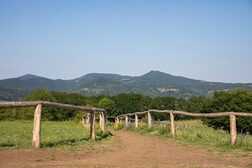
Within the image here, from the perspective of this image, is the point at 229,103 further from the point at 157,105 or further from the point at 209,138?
the point at 157,105

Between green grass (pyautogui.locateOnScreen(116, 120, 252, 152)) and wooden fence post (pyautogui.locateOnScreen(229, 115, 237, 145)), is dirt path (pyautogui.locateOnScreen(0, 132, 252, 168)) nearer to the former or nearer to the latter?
green grass (pyautogui.locateOnScreen(116, 120, 252, 152))

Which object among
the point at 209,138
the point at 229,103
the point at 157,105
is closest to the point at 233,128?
the point at 209,138

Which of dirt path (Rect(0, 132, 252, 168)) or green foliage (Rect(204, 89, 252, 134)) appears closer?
dirt path (Rect(0, 132, 252, 168))

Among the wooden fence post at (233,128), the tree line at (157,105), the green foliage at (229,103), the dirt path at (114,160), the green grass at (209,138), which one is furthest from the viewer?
the green foliage at (229,103)

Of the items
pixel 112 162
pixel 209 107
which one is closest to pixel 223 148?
pixel 112 162

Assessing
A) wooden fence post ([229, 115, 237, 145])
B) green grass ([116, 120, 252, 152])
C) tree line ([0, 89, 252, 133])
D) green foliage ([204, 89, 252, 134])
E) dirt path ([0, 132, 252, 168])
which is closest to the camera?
dirt path ([0, 132, 252, 168])

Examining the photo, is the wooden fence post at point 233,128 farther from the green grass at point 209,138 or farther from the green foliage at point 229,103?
the green foliage at point 229,103

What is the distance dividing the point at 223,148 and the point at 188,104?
11326 centimetres

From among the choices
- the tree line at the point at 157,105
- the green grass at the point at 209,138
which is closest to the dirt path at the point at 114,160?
the green grass at the point at 209,138

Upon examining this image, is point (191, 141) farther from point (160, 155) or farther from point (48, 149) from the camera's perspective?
point (48, 149)

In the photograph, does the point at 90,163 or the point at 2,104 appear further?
the point at 2,104

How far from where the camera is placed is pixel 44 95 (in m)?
80.4

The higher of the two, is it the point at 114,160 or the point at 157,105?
the point at 114,160

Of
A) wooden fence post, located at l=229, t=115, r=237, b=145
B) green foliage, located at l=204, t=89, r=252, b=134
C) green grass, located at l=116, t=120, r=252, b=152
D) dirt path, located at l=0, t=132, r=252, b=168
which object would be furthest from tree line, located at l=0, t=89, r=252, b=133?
dirt path, located at l=0, t=132, r=252, b=168
